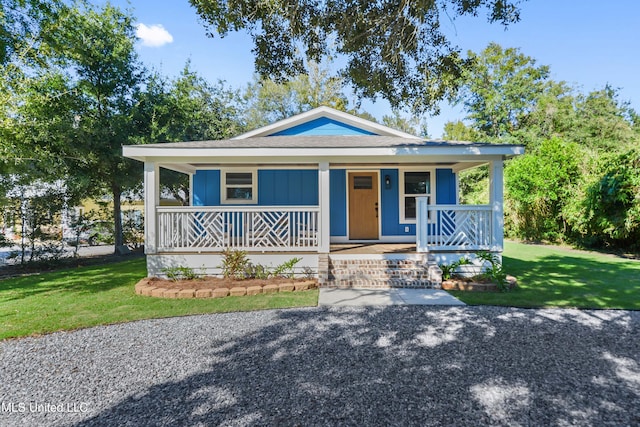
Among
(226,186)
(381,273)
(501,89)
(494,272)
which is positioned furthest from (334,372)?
(501,89)

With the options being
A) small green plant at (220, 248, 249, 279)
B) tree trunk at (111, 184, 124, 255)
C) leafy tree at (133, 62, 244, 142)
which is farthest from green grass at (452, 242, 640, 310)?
tree trunk at (111, 184, 124, 255)

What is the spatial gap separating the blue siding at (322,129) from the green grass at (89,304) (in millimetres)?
5668

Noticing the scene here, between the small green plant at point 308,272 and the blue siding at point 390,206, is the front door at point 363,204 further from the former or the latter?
the small green plant at point 308,272

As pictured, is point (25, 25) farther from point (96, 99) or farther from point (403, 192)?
point (403, 192)

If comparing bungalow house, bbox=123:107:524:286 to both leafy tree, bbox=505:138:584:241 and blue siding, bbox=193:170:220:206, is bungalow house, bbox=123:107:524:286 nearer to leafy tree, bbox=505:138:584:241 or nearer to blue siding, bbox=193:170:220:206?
blue siding, bbox=193:170:220:206

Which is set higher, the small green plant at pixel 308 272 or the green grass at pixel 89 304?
the small green plant at pixel 308 272

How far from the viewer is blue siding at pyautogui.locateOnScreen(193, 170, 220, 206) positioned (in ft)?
31.5

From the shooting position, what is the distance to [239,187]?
9.62 m

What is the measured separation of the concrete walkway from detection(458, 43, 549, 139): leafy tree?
80.3ft

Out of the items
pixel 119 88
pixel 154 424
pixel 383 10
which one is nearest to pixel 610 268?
pixel 383 10

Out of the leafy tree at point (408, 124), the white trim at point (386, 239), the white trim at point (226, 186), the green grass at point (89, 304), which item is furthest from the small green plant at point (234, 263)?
the leafy tree at point (408, 124)

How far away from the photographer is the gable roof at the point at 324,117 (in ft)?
32.5

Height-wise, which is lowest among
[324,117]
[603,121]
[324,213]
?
[324,213]

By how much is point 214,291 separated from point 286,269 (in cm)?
166
